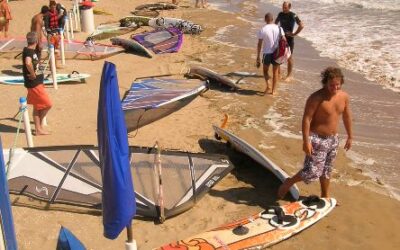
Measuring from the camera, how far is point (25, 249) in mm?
5023

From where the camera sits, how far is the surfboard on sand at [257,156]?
5.98 meters

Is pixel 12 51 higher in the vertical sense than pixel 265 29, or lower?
lower

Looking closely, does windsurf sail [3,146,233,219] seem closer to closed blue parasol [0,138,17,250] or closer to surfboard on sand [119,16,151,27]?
closed blue parasol [0,138,17,250]

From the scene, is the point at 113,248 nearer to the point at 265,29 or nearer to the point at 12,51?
the point at 265,29

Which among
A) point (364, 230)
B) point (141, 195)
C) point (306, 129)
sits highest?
point (306, 129)

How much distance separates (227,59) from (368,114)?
524 cm

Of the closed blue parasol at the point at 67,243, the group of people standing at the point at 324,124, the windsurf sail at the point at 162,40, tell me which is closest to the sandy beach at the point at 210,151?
the windsurf sail at the point at 162,40

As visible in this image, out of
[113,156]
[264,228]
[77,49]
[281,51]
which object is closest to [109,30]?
[77,49]

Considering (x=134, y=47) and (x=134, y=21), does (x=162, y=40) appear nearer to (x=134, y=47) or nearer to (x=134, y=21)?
(x=134, y=47)

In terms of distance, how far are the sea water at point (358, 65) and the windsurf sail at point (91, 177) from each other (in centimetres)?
260

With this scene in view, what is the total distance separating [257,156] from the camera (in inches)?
255

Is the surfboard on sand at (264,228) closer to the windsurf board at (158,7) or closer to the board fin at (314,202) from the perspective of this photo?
the board fin at (314,202)

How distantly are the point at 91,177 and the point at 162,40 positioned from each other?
30.5ft

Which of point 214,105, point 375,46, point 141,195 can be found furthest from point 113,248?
point 375,46
